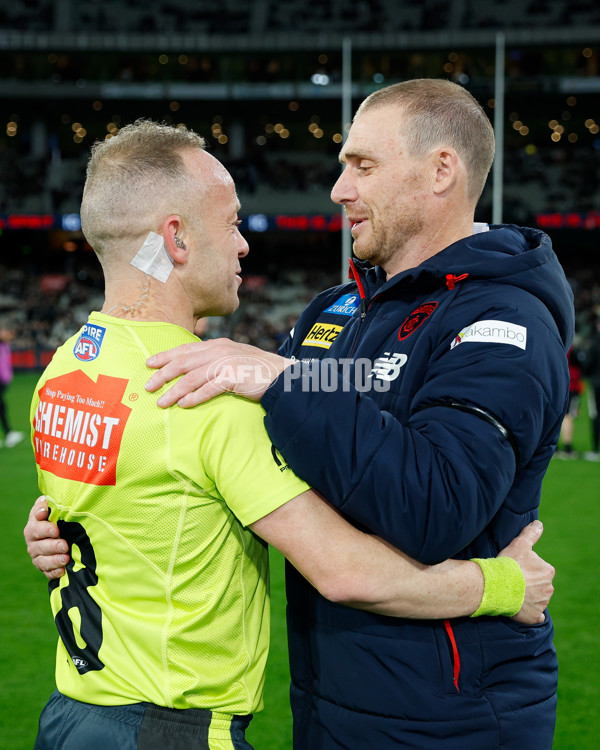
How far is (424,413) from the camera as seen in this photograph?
183 centimetres

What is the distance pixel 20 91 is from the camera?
32875mm

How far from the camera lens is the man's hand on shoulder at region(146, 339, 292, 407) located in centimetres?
175

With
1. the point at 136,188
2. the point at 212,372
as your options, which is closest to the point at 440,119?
the point at 136,188

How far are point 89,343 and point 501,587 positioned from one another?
3.75 ft

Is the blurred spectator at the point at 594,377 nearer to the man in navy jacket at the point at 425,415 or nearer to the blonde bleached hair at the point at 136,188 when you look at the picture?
the man in navy jacket at the point at 425,415

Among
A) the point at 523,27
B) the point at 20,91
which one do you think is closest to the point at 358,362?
the point at 20,91

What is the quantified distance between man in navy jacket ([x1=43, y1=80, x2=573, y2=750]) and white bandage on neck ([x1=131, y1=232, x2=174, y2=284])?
0.28m

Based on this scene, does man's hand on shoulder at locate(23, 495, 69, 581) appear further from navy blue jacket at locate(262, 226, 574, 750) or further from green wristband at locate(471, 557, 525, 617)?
green wristband at locate(471, 557, 525, 617)

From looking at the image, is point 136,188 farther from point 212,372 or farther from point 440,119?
point 440,119

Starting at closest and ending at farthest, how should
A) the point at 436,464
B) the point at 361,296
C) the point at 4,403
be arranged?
the point at 436,464 < the point at 361,296 < the point at 4,403

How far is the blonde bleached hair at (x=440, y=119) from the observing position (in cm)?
230

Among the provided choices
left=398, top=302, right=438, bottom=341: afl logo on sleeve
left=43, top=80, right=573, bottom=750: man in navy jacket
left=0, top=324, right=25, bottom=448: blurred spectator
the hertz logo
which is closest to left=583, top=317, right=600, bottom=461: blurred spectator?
left=0, top=324, right=25, bottom=448: blurred spectator

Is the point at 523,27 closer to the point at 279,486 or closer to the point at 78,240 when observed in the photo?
the point at 78,240

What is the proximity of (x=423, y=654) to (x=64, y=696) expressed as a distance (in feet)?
2.92
